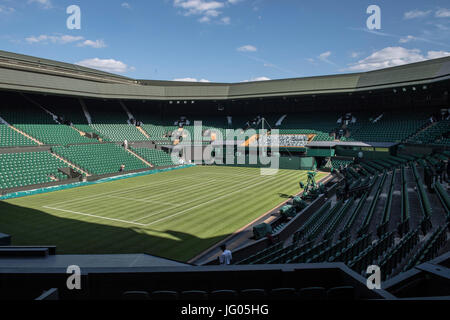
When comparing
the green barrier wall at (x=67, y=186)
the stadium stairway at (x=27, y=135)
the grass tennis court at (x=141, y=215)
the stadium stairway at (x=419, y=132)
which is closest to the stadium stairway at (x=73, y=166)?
the green barrier wall at (x=67, y=186)

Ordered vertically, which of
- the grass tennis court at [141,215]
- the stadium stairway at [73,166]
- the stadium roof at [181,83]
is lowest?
the grass tennis court at [141,215]

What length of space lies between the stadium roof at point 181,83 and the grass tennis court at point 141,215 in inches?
640

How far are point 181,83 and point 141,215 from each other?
45457mm

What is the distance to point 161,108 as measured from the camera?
5775 centimetres

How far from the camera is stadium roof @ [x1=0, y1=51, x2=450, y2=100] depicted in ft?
115

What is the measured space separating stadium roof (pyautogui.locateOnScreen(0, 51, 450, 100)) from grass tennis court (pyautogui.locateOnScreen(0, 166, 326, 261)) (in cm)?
1625

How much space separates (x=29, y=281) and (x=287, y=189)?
24.2 metres

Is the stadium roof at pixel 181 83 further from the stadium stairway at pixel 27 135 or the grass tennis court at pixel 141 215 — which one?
the grass tennis court at pixel 141 215

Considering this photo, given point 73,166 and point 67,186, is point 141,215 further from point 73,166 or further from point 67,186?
point 73,166

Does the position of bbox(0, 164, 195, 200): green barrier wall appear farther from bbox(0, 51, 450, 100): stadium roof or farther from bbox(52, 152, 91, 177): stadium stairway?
bbox(0, 51, 450, 100): stadium roof

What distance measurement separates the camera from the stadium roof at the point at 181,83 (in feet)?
115
